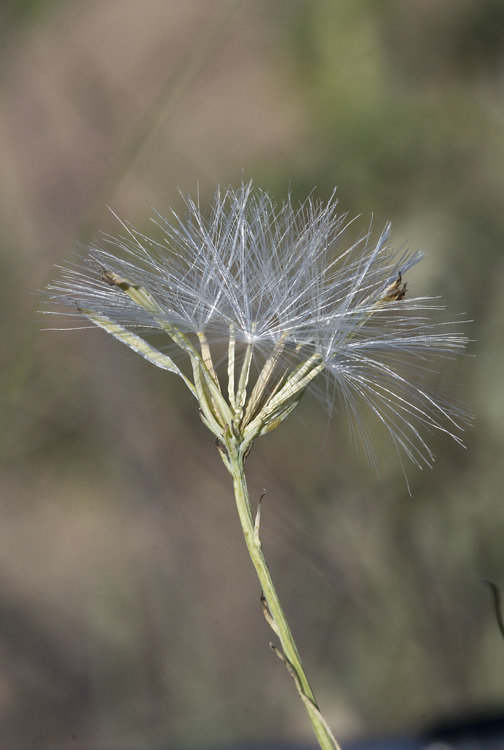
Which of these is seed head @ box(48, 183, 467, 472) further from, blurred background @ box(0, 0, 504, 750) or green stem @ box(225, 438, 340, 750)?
blurred background @ box(0, 0, 504, 750)

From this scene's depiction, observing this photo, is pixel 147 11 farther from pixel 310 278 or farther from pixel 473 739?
pixel 473 739

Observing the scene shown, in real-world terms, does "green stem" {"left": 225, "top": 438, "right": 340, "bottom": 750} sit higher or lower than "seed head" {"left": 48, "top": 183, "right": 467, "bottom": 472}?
lower

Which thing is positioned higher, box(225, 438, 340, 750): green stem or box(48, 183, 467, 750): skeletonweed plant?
box(48, 183, 467, 750): skeletonweed plant

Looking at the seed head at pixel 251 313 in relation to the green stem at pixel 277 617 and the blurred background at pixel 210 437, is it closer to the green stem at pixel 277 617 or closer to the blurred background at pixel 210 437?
the green stem at pixel 277 617

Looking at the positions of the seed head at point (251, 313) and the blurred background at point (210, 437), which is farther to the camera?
the blurred background at point (210, 437)

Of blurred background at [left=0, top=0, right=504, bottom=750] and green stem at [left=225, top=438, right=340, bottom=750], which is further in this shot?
blurred background at [left=0, top=0, right=504, bottom=750]

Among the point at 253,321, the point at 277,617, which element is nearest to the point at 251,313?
the point at 253,321

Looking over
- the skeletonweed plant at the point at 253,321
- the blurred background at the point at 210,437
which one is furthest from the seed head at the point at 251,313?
the blurred background at the point at 210,437

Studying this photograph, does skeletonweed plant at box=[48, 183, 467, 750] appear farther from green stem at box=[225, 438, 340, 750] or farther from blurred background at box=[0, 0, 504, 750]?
blurred background at box=[0, 0, 504, 750]

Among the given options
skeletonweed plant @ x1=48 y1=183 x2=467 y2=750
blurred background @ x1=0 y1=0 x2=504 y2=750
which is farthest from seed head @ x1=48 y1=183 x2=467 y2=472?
blurred background @ x1=0 y1=0 x2=504 y2=750

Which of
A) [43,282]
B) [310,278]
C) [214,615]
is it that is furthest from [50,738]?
[310,278]
